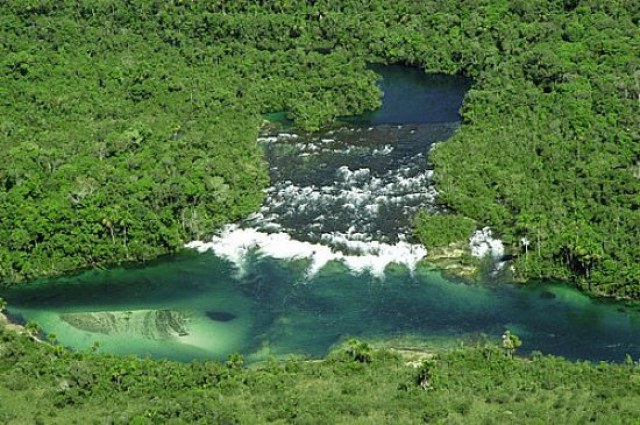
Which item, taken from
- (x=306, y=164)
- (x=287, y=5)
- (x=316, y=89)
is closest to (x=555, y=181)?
(x=306, y=164)

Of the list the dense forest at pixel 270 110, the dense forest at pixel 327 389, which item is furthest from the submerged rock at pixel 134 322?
the dense forest at pixel 270 110

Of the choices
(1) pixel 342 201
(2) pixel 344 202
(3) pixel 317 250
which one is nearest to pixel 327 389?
(3) pixel 317 250

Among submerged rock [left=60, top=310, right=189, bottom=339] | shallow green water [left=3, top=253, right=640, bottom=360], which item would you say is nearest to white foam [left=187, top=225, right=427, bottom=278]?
shallow green water [left=3, top=253, right=640, bottom=360]

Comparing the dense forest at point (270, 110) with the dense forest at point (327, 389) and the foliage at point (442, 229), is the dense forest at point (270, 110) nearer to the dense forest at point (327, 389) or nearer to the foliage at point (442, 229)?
the foliage at point (442, 229)

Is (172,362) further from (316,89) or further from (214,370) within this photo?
(316,89)

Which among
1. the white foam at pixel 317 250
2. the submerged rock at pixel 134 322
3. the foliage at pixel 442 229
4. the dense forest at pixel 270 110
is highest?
the dense forest at pixel 270 110

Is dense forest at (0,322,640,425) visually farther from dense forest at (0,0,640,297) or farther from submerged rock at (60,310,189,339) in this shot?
dense forest at (0,0,640,297)
